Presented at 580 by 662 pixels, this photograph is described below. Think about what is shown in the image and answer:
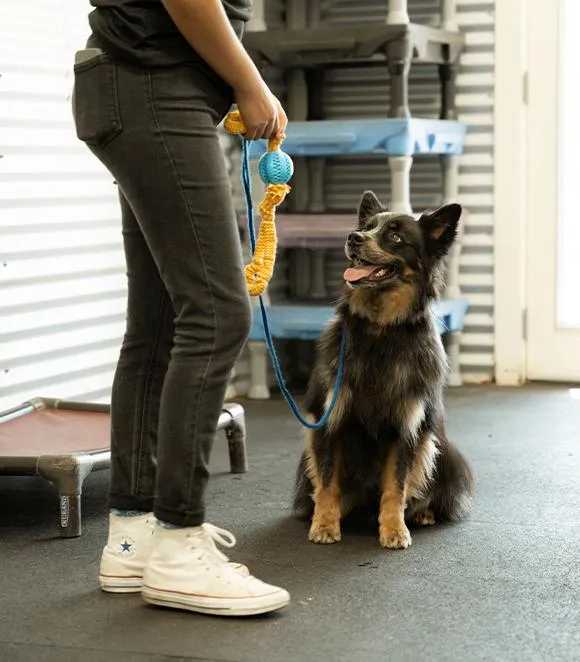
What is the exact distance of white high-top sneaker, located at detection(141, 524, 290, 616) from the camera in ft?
7.33

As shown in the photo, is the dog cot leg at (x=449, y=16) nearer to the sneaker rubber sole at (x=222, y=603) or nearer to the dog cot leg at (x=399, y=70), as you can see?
the dog cot leg at (x=399, y=70)

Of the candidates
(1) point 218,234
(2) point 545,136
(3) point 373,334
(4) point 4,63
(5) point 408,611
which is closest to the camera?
(1) point 218,234

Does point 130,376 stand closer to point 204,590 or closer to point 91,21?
point 204,590

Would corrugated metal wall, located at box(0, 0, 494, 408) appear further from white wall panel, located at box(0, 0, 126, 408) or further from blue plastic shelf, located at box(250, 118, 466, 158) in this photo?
blue plastic shelf, located at box(250, 118, 466, 158)

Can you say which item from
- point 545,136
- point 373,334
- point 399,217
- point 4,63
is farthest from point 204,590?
point 545,136

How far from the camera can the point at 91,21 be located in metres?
2.16

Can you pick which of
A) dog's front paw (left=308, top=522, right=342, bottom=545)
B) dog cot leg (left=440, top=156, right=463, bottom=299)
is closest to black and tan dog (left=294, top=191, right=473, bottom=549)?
dog's front paw (left=308, top=522, right=342, bottom=545)

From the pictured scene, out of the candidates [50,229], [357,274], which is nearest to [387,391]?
[357,274]

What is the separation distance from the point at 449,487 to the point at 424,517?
0.10m

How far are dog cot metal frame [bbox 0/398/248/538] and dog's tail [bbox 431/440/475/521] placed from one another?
77 centimetres

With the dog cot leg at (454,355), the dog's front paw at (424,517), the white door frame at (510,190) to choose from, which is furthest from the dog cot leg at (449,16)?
the dog's front paw at (424,517)

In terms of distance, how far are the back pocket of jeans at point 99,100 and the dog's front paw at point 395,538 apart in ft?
3.90

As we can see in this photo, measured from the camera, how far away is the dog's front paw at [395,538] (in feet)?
9.18

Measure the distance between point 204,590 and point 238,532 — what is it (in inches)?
27.3
